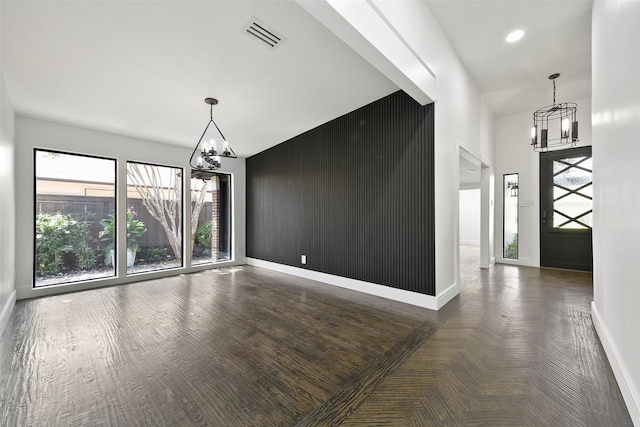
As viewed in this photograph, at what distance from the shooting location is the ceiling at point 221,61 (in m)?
2.32

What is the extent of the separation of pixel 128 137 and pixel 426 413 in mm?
6122

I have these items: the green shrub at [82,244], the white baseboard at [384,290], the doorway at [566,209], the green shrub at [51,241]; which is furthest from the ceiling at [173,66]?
the doorway at [566,209]

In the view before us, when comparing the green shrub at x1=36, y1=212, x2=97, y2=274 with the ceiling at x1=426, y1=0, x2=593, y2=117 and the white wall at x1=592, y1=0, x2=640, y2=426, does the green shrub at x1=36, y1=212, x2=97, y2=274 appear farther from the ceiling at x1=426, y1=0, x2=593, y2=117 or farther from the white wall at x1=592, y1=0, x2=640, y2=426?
the white wall at x1=592, y1=0, x2=640, y2=426

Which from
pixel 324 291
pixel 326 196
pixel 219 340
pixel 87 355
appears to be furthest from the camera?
pixel 326 196

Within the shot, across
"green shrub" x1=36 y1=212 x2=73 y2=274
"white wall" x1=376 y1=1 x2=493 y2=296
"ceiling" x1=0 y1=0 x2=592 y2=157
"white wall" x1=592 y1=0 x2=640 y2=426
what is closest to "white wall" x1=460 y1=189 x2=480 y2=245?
"ceiling" x1=0 y1=0 x2=592 y2=157

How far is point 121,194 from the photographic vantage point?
16.2ft

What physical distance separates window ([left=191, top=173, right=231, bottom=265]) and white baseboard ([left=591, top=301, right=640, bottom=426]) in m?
6.40

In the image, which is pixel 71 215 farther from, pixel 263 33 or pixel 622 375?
pixel 622 375

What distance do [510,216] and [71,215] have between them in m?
9.05

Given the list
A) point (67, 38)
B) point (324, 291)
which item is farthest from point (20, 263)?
point (324, 291)

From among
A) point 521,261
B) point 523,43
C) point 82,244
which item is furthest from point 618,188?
point 82,244

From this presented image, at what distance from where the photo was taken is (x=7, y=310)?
3.17 m

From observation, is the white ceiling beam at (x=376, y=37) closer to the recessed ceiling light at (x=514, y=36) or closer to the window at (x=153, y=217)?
Result: the recessed ceiling light at (x=514, y=36)

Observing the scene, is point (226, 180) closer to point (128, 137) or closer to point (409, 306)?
point (128, 137)
